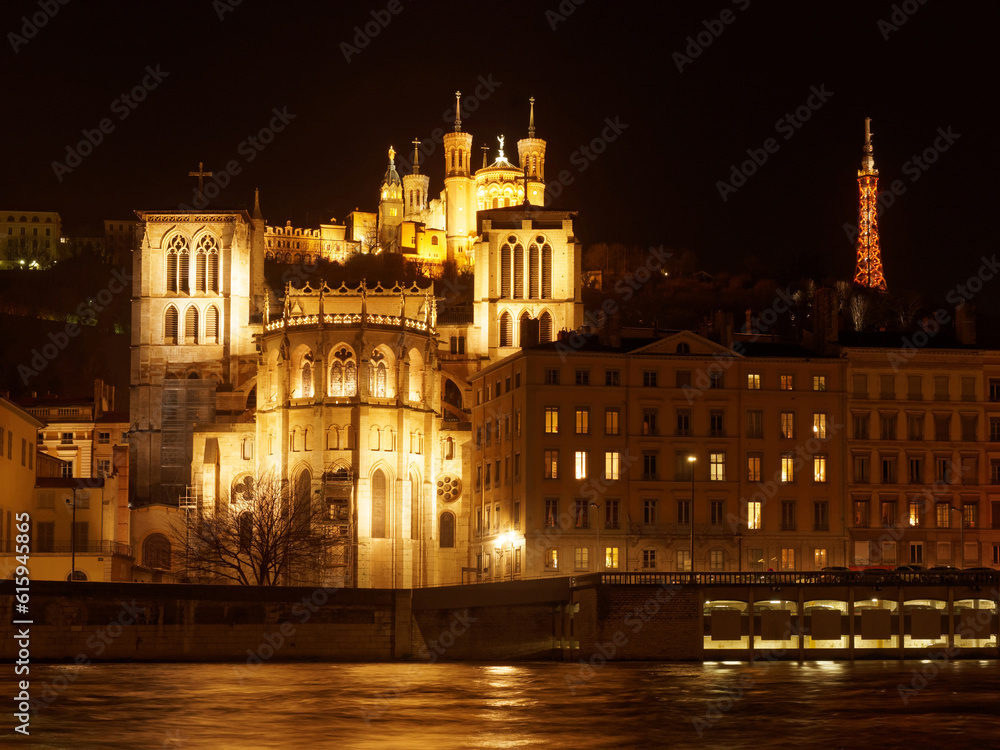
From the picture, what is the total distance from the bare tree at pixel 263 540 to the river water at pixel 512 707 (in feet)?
75.0

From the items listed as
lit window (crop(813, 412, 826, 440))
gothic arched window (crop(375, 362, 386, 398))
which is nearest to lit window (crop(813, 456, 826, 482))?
lit window (crop(813, 412, 826, 440))

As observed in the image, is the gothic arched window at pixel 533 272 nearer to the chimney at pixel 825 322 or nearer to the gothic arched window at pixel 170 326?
the gothic arched window at pixel 170 326

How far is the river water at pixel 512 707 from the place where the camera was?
136 feet

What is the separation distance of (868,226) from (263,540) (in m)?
82.8

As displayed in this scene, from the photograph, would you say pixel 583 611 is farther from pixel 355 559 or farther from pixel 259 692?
pixel 355 559

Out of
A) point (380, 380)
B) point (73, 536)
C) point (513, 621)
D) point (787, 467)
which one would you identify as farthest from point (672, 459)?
point (73, 536)

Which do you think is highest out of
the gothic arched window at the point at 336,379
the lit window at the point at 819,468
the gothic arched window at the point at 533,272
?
the gothic arched window at the point at 533,272

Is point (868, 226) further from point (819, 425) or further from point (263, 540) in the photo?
point (263, 540)

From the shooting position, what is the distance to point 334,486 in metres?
98.9

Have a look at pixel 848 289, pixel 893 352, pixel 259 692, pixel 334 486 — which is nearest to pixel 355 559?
pixel 334 486

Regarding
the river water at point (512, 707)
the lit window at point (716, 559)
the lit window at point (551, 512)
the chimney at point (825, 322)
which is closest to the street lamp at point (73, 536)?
the river water at point (512, 707)

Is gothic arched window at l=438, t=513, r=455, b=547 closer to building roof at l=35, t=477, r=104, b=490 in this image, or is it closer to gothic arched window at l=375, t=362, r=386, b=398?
gothic arched window at l=375, t=362, r=386, b=398

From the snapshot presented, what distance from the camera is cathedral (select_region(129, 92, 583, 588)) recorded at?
99.8 metres

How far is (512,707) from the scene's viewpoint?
159 feet
